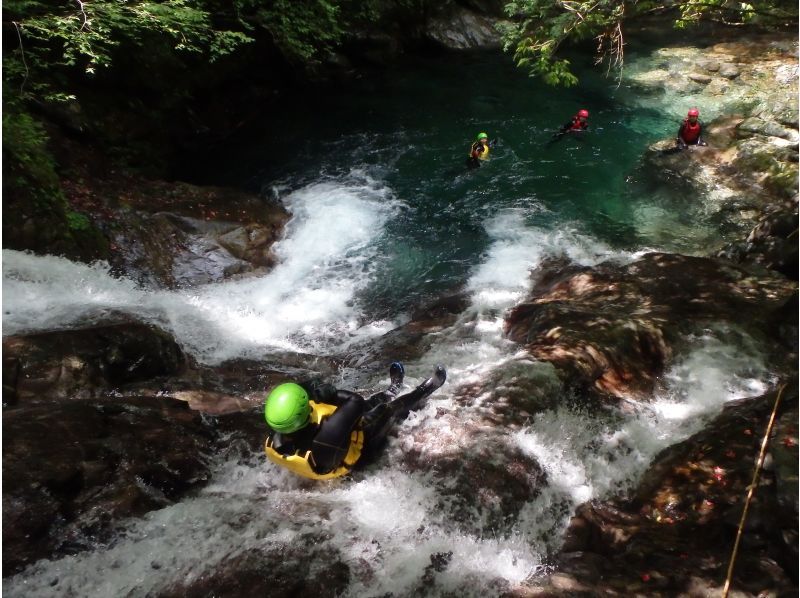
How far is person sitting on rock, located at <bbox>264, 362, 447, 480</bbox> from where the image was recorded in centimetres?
390

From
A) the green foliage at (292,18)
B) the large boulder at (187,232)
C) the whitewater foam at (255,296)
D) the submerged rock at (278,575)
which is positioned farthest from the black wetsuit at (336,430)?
the green foliage at (292,18)

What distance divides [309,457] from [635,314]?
4814mm

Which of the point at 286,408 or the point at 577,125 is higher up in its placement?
the point at 577,125

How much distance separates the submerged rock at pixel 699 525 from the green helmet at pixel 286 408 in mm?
2365

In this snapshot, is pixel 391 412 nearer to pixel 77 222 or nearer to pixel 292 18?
pixel 77 222

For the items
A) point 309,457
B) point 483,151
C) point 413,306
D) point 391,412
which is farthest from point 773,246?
point 309,457

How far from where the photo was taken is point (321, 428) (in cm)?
421

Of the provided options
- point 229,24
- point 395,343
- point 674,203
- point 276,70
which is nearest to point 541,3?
point 674,203

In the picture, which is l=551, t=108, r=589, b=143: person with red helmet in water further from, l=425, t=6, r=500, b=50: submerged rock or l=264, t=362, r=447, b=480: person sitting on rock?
l=264, t=362, r=447, b=480: person sitting on rock

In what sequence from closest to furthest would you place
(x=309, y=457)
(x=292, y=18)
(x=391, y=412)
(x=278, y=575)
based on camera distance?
(x=278, y=575) → (x=309, y=457) → (x=391, y=412) → (x=292, y=18)

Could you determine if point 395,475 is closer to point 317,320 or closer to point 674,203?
point 317,320

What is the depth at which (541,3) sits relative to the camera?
26.0 feet

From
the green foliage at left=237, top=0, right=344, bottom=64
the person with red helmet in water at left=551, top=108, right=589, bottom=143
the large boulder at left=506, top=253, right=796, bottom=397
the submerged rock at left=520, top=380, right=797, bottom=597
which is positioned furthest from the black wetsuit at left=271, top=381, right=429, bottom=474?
the person with red helmet in water at left=551, top=108, right=589, bottom=143

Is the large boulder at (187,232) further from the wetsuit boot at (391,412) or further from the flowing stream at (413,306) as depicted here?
the wetsuit boot at (391,412)
